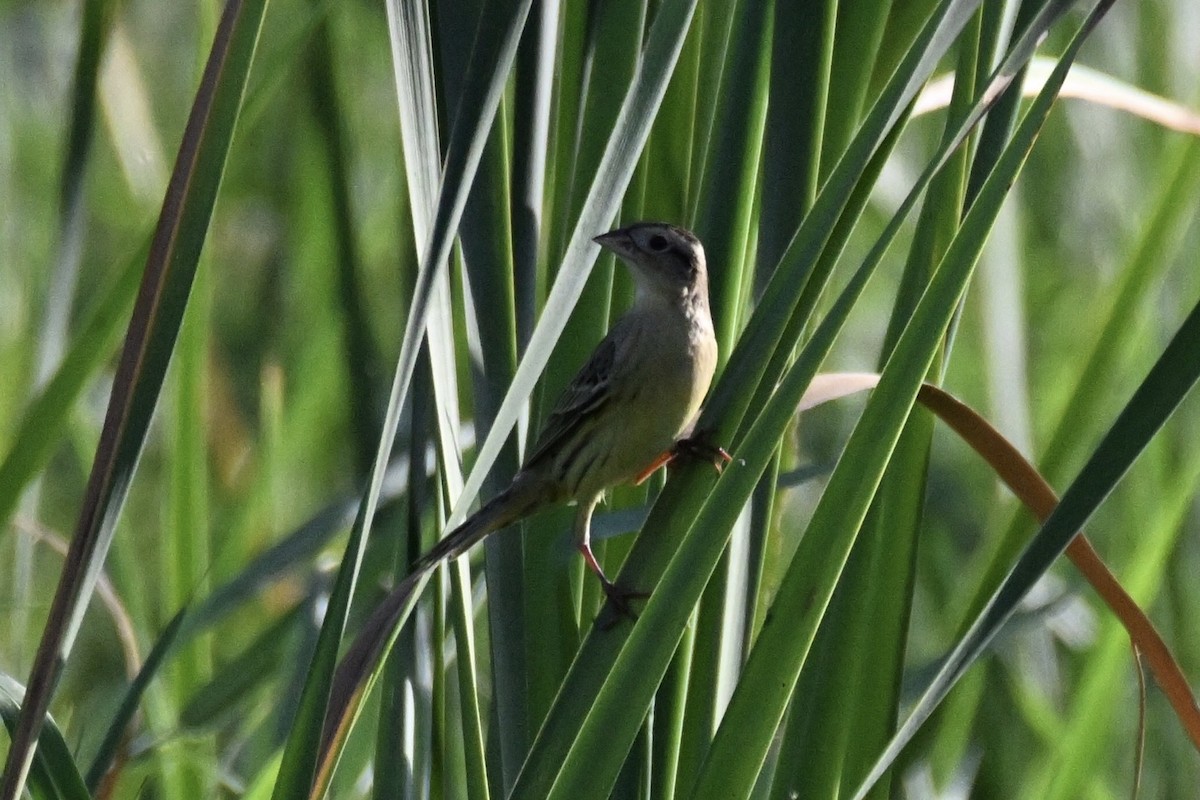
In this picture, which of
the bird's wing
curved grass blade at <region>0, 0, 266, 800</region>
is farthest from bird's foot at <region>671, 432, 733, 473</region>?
the bird's wing

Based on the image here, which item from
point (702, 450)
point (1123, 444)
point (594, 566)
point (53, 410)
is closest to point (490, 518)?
point (594, 566)

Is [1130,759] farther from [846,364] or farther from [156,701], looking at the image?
[156,701]

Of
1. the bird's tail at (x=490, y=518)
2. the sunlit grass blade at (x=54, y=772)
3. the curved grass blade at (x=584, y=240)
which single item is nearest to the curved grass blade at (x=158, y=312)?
the sunlit grass blade at (x=54, y=772)

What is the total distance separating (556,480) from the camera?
2.52m

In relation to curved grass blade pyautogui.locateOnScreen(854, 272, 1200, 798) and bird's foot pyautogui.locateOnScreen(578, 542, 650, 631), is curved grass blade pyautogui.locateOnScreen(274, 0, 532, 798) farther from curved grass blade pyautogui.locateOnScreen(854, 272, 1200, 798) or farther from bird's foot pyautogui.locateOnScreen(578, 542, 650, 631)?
curved grass blade pyautogui.locateOnScreen(854, 272, 1200, 798)

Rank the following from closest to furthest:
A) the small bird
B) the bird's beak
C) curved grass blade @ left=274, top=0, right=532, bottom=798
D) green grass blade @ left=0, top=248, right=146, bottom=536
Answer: curved grass blade @ left=274, top=0, right=532, bottom=798 → green grass blade @ left=0, top=248, right=146, bottom=536 → the bird's beak → the small bird

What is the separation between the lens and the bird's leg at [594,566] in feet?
5.49

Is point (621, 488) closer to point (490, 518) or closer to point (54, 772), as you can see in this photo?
point (490, 518)

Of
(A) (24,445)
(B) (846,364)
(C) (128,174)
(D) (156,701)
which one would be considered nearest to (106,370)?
(C) (128,174)

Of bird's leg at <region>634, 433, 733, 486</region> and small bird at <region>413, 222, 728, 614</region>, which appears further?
small bird at <region>413, 222, 728, 614</region>

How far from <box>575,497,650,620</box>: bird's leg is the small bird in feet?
0.14

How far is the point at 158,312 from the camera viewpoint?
153 cm

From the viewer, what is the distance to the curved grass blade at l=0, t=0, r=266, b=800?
1.46 metres

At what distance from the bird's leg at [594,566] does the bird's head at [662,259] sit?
0.41 m
